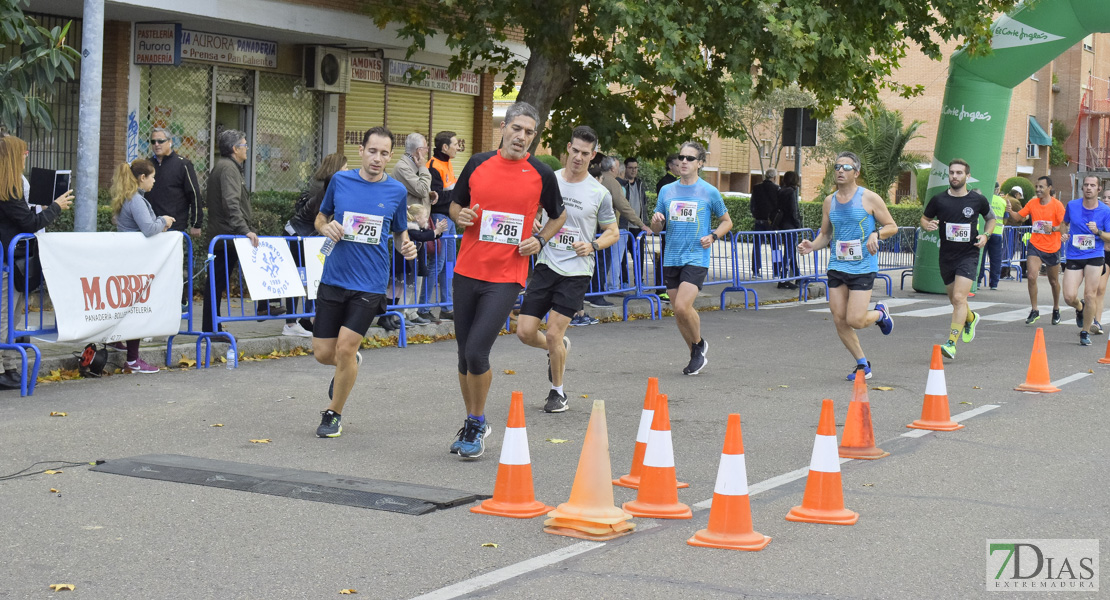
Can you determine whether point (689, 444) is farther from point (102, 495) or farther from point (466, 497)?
point (102, 495)

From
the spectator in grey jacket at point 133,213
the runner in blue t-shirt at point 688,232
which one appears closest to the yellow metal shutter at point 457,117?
the runner in blue t-shirt at point 688,232

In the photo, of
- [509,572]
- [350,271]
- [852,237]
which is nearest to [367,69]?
[852,237]

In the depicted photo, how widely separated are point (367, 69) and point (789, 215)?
23.9ft

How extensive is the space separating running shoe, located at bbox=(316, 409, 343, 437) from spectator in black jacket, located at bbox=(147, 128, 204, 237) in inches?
173

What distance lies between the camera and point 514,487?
244 inches

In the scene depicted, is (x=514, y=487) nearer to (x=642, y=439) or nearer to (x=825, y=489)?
(x=642, y=439)

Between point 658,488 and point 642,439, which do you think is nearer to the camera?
point 658,488

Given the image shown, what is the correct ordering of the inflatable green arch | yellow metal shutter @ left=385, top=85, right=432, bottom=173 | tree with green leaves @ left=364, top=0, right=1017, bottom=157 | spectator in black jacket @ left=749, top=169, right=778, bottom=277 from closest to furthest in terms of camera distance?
tree with green leaves @ left=364, top=0, right=1017, bottom=157 → the inflatable green arch → spectator in black jacket @ left=749, top=169, right=778, bottom=277 → yellow metal shutter @ left=385, top=85, right=432, bottom=173

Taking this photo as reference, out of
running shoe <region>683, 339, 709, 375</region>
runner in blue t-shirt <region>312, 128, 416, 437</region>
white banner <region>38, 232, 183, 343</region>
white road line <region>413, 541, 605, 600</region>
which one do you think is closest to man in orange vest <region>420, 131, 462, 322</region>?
running shoe <region>683, 339, 709, 375</region>

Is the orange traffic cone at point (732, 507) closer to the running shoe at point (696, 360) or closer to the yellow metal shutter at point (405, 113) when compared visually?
the running shoe at point (696, 360)

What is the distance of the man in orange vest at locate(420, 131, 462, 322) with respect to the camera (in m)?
14.1

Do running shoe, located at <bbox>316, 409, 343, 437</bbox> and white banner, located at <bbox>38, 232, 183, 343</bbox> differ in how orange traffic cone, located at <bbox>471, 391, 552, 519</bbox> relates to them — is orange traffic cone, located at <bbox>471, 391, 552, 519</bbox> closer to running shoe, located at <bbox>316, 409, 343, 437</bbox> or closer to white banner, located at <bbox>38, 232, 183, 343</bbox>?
running shoe, located at <bbox>316, 409, 343, 437</bbox>

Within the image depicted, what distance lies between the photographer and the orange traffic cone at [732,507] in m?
5.68

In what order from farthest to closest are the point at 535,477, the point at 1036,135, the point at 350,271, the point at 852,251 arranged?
the point at 1036,135
the point at 852,251
the point at 350,271
the point at 535,477
